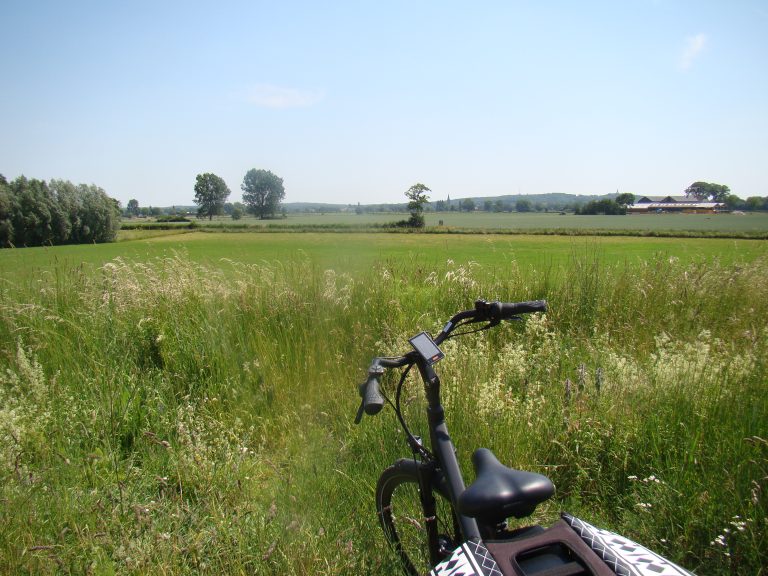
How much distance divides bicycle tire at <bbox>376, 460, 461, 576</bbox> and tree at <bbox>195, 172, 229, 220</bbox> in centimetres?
3569

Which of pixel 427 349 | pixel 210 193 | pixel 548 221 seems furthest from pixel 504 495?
pixel 548 221

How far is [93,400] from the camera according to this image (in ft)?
13.0

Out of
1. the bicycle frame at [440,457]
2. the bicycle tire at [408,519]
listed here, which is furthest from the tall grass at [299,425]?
the bicycle frame at [440,457]

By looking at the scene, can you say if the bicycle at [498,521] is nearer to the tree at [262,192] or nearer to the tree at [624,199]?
the tree at [262,192]

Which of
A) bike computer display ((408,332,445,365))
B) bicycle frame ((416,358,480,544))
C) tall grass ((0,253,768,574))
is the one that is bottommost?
tall grass ((0,253,768,574))

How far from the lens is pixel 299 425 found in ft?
13.6

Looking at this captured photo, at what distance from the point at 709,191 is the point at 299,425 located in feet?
128

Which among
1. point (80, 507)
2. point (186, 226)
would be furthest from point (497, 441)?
point (186, 226)

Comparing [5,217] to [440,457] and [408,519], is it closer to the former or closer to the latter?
[408,519]

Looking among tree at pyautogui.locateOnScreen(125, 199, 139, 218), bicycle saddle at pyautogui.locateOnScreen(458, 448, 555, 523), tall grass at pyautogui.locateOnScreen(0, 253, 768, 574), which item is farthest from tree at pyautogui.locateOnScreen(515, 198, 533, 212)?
bicycle saddle at pyautogui.locateOnScreen(458, 448, 555, 523)

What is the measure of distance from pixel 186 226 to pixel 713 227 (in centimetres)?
4394

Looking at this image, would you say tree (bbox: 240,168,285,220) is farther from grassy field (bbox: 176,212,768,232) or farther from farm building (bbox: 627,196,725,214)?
farm building (bbox: 627,196,725,214)

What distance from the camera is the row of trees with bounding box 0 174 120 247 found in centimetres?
1411

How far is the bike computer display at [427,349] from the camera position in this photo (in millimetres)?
1694
